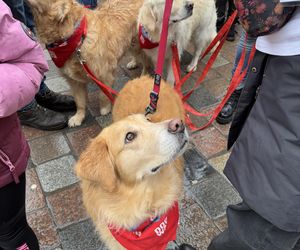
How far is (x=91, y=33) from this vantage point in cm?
340

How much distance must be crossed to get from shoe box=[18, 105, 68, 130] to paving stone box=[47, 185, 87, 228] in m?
0.90

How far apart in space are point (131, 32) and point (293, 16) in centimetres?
279

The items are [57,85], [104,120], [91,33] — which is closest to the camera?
[91,33]

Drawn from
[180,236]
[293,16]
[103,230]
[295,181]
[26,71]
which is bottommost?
[180,236]

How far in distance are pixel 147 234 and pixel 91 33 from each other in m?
2.11

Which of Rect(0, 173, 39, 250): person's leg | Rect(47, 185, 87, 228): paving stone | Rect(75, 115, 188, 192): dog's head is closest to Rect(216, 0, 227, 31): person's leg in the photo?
Rect(47, 185, 87, 228): paving stone

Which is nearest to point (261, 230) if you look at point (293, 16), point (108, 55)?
point (293, 16)

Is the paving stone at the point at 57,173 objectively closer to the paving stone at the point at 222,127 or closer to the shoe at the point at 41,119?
the shoe at the point at 41,119

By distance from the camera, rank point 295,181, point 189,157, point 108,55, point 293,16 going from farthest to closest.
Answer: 1. point 108,55
2. point 189,157
3. point 295,181
4. point 293,16

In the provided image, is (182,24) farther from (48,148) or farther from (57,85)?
(48,148)

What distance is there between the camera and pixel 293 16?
51.3 inches

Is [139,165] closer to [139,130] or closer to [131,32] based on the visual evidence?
[139,130]

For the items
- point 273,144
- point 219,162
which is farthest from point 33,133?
point 273,144

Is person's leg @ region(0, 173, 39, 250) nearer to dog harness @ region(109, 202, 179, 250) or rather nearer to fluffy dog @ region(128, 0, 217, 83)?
dog harness @ region(109, 202, 179, 250)
